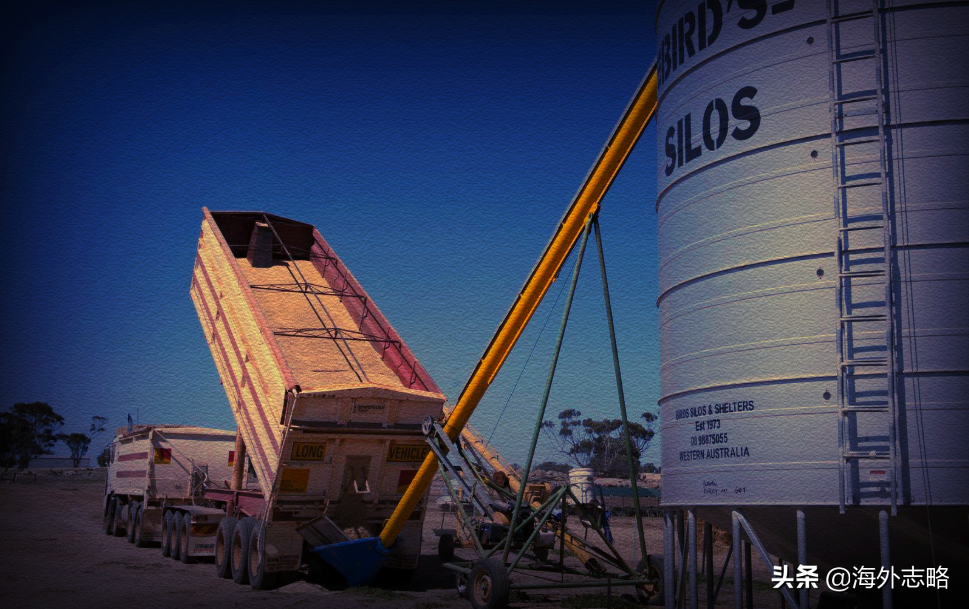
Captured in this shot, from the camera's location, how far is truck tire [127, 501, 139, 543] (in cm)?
2258

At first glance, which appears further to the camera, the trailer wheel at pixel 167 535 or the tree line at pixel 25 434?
the tree line at pixel 25 434

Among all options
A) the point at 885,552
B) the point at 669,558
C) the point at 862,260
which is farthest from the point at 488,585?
the point at 862,260

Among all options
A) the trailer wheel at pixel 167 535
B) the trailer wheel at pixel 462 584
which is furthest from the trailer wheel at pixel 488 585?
the trailer wheel at pixel 167 535

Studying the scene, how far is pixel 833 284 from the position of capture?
24.0 feet

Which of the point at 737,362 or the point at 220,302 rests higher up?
the point at 220,302

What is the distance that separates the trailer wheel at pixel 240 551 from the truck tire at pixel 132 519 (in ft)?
27.1

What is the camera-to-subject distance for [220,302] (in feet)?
57.8

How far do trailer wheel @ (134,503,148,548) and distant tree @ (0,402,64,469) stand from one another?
63800mm

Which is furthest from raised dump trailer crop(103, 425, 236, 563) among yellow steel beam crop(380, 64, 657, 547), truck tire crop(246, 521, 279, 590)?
yellow steel beam crop(380, 64, 657, 547)

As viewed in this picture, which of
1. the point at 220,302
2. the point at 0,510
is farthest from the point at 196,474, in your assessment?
the point at 0,510

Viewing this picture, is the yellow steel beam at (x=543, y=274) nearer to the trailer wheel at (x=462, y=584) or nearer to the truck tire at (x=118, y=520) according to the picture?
the trailer wheel at (x=462, y=584)

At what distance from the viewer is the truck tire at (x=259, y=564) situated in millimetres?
14508

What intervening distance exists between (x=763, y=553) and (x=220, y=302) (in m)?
12.9

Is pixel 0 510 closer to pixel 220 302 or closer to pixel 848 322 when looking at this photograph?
pixel 220 302
